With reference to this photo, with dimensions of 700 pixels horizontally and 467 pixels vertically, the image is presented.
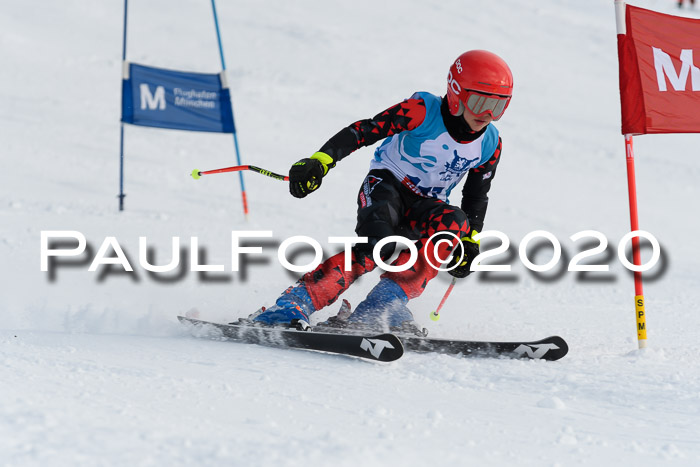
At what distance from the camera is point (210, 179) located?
32.2 feet

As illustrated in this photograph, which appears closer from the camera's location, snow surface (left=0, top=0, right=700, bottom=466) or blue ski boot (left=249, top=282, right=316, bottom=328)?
snow surface (left=0, top=0, right=700, bottom=466)

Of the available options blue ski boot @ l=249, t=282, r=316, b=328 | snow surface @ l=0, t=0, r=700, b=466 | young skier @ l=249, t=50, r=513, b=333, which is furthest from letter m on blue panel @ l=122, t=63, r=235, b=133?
blue ski boot @ l=249, t=282, r=316, b=328

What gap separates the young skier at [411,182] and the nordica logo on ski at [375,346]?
0.47 metres

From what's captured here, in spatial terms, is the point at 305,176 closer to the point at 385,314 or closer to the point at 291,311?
the point at 291,311

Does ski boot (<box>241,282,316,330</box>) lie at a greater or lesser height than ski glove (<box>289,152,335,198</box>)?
lesser

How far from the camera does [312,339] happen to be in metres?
3.36

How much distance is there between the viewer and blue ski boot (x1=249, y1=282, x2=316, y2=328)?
358cm

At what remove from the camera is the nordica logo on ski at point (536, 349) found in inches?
134

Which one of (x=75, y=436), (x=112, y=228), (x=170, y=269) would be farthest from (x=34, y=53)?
(x=75, y=436)

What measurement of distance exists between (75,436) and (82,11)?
62.9ft

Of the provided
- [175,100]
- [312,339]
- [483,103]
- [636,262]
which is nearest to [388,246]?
[312,339]

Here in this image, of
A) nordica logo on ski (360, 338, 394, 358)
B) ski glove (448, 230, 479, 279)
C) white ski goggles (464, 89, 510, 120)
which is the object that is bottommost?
nordica logo on ski (360, 338, 394, 358)

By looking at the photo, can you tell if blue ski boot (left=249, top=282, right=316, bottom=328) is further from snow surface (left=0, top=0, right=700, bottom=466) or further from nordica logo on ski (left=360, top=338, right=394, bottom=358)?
nordica logo on ski (left=360, top=338, right=394, bottom=358)

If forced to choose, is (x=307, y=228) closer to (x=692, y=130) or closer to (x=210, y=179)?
(x=210, y=179)
